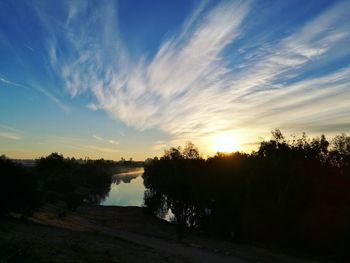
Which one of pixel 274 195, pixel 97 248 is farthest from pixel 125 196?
pixel 97 248

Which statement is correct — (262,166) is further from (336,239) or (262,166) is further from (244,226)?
(336,239)

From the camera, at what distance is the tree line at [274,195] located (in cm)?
3278

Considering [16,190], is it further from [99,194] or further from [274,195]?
[99,194]

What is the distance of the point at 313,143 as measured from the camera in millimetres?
41500

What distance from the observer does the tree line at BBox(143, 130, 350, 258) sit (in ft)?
108

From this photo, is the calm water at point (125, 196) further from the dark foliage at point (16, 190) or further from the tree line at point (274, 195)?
the dark foliage at point (16, 190)

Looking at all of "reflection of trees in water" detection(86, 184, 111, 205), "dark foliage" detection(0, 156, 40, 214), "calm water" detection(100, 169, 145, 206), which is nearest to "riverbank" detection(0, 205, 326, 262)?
"dark foliage" detection(0, 156, 40, 214)

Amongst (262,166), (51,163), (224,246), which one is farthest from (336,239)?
(51,163)

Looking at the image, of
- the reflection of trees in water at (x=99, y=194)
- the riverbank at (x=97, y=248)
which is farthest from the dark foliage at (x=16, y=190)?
the reflection of trees in water at (x=99, y=194)

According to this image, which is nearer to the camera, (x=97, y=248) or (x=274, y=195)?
(x=97, y=248)

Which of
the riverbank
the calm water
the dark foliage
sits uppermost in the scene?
the calm water

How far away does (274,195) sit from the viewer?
39.0 meters

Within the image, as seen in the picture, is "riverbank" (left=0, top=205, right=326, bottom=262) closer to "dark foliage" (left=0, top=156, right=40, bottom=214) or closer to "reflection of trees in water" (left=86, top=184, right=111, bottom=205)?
"dark foliage" (left=0, top=156, right=40, bottom=214)

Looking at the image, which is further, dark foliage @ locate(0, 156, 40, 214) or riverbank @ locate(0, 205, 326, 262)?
dark foliage @ locate(0, 156, 40, 214)
